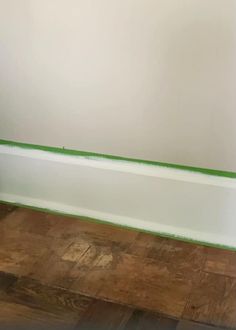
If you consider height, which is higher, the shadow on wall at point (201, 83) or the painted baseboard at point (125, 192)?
the shadow on wall at point (201, 83)

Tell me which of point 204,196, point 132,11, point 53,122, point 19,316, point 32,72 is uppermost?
point 132,11

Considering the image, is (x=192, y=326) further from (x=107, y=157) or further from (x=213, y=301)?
(x=107, y=157)

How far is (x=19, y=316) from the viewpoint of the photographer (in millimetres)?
943

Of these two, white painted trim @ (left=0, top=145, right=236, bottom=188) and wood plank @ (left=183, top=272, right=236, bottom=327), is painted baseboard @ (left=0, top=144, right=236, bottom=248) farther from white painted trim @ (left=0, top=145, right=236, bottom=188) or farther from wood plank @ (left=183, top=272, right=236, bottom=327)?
wood plank @ (left=183, top=272, right=236, bottom=327)

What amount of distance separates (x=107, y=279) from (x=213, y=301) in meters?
0.26

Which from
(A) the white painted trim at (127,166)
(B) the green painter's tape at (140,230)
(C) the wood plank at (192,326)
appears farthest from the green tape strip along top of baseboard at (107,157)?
(C) the wood plank at (192,326)

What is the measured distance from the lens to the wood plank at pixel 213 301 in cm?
93

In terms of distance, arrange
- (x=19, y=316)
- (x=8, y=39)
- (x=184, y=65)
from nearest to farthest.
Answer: (x=19, y=316) < (x=184, y=65) < (x=8, y=39)

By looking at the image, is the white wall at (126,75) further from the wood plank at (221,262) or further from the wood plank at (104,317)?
the wood plank at (104,317)

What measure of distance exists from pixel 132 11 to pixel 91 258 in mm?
661

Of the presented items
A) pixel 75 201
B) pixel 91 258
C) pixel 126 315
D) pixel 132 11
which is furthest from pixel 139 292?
pixel 132 11

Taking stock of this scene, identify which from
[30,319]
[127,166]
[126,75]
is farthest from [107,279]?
[126,75]

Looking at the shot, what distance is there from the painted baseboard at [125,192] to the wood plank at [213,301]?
0.16 m

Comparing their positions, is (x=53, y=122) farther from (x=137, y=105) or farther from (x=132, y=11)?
(x=132, y=11)
